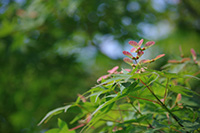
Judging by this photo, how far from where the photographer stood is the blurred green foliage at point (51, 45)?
190 cm

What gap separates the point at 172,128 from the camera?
1.52 feet

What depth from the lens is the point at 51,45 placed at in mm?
2074

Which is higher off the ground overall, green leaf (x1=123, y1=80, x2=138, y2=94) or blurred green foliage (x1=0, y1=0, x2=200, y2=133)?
blurred green foliage (x1=0, y1=0, x2=200, y2=133)

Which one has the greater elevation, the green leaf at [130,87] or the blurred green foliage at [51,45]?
the blurred green foliage at [51,45]

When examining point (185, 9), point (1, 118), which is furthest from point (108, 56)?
point (185, 9)

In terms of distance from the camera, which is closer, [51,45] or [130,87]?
[130,87]

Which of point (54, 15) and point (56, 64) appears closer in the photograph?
point (54, 15)

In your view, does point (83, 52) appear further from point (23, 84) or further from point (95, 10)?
point (23, 84)

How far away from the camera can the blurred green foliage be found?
1901 mm

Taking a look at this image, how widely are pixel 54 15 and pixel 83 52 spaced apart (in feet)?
1.59

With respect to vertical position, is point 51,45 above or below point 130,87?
above

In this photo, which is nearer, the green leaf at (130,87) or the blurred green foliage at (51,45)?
the green leaf at (130,87)

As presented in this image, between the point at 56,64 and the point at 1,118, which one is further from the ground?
the point at 56,64

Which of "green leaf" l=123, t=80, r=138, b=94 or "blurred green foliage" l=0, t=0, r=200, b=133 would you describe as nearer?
"green leaf" l=123, t=80, r=138, b=94
